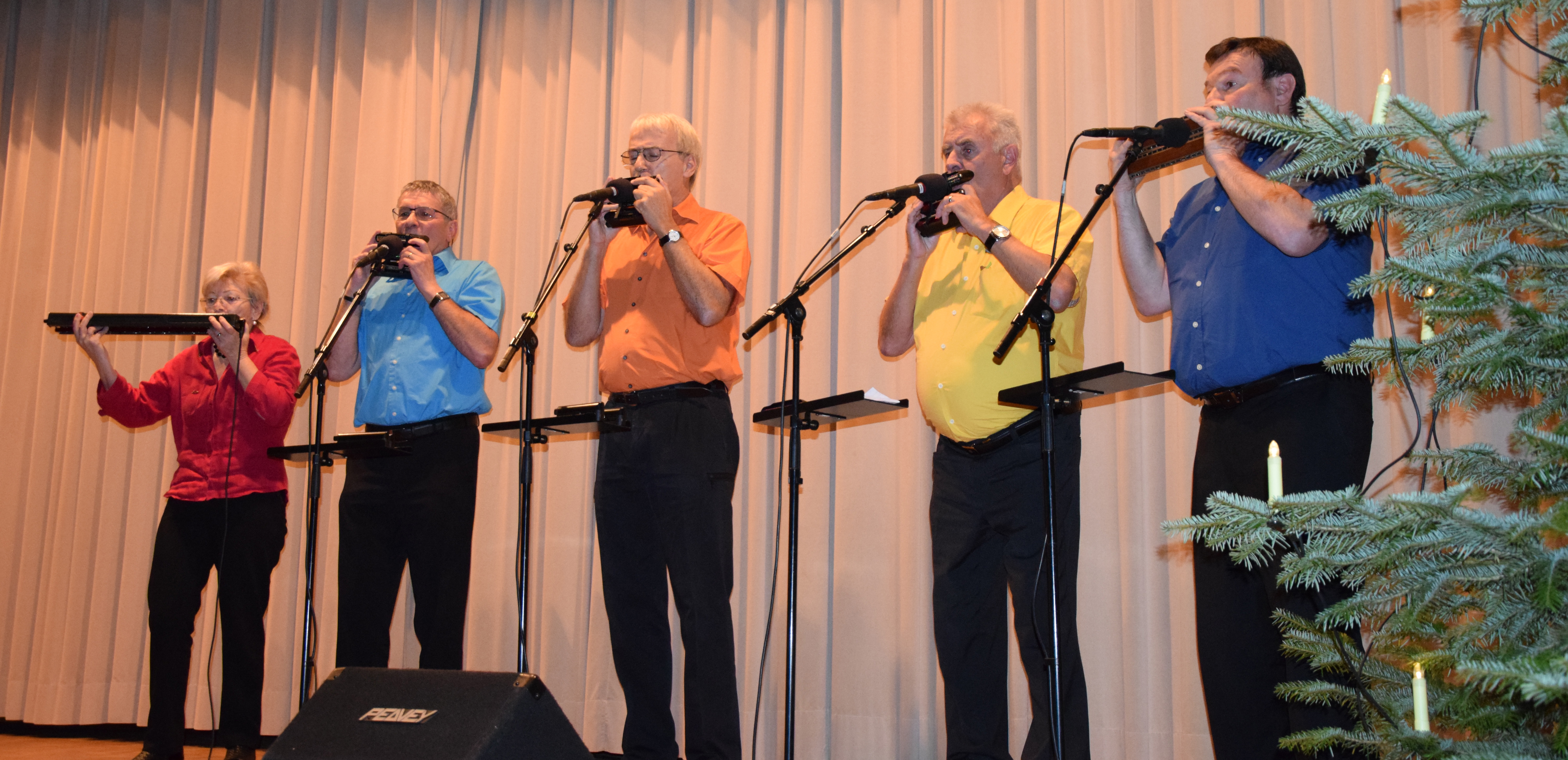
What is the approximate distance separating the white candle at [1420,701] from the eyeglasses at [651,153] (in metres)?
2.41

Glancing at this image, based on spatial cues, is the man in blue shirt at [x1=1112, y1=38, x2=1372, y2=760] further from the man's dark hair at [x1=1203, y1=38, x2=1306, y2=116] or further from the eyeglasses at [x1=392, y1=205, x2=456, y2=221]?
the eyeglasses at [x1=392, y1=205, x2=456, y2=221]

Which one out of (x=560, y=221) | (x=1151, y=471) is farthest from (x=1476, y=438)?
(x=560, y=221)

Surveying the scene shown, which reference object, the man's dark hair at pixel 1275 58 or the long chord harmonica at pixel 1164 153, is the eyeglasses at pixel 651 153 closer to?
the long chord harmonica at pixel 1164 153

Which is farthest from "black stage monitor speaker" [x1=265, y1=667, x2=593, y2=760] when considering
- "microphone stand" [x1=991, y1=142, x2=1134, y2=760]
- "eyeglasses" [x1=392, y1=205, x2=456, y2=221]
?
"eyeglasses" [x1=392, y1=205, x2=456, y2=221]

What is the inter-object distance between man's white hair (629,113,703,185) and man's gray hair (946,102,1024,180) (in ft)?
2.59

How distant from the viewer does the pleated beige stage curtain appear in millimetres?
3422

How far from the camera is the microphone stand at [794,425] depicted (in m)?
2.45

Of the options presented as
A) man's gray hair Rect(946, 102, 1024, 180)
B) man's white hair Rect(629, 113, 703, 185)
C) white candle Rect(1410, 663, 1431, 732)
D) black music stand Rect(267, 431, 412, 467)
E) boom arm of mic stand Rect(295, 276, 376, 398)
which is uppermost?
man's white hair Rect(629, 113, 703, 185)

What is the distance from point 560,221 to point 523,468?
193 centimetres

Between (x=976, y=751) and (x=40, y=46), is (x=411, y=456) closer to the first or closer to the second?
(x=976, y=751)

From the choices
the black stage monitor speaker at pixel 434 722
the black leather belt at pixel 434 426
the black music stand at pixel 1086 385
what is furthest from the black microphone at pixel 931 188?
the black leather belt at pixel 434 426

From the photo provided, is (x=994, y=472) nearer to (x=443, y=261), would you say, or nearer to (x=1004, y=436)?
(x=1004, y=436)

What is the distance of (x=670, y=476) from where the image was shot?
2.90 metres

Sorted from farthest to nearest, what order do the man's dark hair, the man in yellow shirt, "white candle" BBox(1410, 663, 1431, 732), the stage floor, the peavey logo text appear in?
the stage floor, the man in yellow shirt, the man's dark hair, the peavey logo text, "white candle" BBox(1410, 663, 1431, 732)
